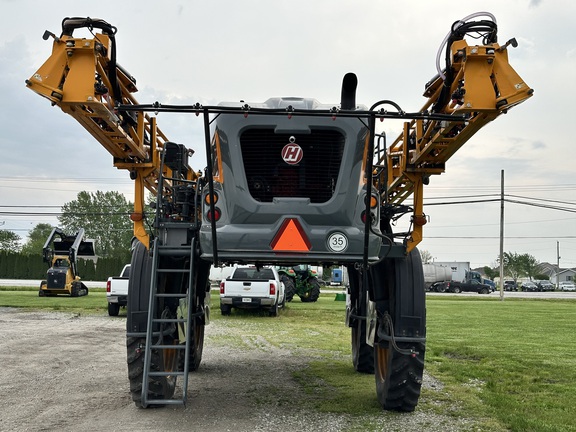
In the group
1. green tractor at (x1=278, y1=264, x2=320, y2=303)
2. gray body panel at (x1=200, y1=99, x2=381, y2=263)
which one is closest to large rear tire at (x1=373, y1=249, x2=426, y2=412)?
gray body panel at (x1=200, y1=99, x2=381, y2=263)

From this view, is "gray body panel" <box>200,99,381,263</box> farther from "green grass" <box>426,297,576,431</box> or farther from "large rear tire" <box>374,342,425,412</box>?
"green grass" <box>426,297,576,431</box>

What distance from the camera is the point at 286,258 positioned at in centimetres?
585

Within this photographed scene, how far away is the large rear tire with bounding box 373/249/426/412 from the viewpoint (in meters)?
6.66

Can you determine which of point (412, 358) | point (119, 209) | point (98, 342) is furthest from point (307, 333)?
point (119, 209)

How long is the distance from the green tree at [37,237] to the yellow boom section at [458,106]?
102199mm

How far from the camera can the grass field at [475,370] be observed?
6844mm

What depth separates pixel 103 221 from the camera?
95.6 metres

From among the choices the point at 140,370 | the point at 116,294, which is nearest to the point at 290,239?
the point at 140,370

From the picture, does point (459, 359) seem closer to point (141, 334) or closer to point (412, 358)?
point (412, 358)

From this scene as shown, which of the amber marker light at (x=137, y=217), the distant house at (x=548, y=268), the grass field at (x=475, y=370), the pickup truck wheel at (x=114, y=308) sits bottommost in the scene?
the grass field at (x=475, y=370)

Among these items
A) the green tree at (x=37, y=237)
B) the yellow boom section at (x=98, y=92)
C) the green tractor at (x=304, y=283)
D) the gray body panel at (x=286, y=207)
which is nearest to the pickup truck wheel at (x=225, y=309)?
the green tractor at (x=304, y=283)

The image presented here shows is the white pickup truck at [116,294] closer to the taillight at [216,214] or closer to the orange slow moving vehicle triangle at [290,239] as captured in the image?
the taillight at [216,214]

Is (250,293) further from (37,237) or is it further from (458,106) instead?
(37,237)

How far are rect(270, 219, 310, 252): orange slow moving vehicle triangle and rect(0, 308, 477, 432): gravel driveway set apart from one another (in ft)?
5.54
